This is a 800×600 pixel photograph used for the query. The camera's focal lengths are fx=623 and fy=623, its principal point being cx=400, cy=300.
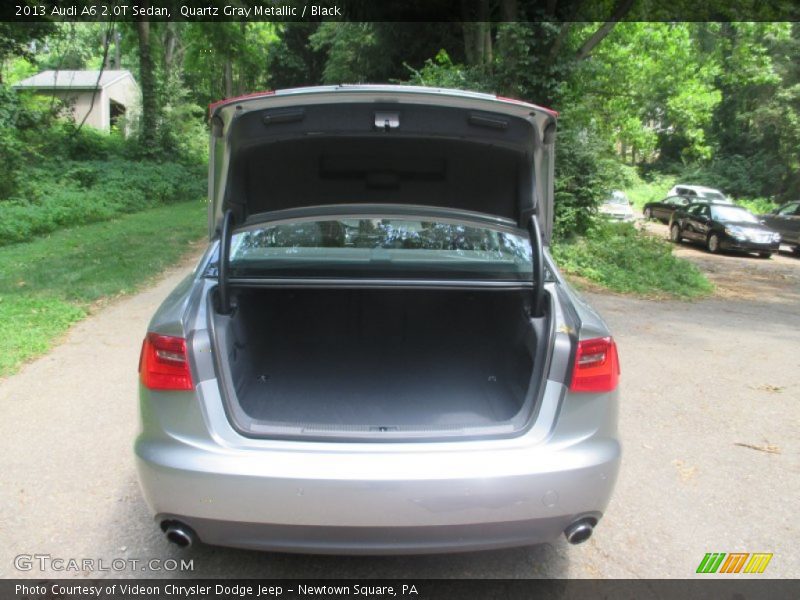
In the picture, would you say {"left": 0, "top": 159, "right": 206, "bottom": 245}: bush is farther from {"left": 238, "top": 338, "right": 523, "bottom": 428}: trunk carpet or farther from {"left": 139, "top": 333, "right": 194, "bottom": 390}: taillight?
{"left": 139, "top": 333, "right": 194, "bottom": 390}: taillight

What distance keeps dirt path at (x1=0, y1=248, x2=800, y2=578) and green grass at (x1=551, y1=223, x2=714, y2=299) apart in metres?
3.68

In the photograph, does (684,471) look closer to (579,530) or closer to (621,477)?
(621,477)

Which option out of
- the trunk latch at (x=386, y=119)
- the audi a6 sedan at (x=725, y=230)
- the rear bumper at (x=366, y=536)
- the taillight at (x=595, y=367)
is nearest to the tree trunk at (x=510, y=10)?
the audi a6 sedan at (x=725, y=230)

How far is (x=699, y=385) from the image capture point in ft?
18.0

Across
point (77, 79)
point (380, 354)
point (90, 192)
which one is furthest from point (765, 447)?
point (77, 79)

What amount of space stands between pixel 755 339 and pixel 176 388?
7.18 m

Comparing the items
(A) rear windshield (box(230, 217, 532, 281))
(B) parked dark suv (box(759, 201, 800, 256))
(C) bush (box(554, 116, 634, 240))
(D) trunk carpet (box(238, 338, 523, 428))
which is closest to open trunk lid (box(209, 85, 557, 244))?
(A) rear windshield (box(230, 217, 532, 281))

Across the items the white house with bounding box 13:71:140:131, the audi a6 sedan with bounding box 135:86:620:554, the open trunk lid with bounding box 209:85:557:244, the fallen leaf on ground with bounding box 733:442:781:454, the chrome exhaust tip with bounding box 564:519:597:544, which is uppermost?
the white house with bounding box 13:71:140:131

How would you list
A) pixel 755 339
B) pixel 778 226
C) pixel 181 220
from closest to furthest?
pixel 755 339
pixel 181 220
pixel 778 226

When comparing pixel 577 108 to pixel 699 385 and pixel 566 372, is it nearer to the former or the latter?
pixel 699 385

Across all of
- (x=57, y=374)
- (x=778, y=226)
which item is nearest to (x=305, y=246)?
(x=57, y=374)

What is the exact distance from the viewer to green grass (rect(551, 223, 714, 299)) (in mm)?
10438

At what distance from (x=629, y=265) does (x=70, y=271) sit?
923 centimetres

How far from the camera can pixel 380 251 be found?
372 centimetres
